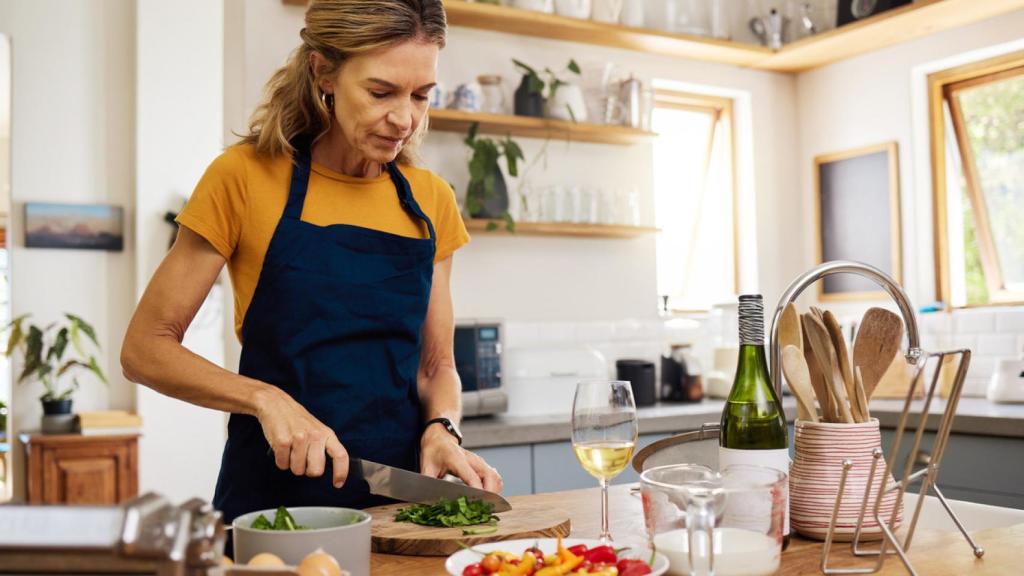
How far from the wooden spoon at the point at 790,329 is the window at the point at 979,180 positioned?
3.10 metres

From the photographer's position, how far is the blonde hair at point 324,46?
1.60 meters

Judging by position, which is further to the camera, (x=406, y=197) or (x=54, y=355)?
(x=54, y=355)

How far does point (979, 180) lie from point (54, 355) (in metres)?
4.49

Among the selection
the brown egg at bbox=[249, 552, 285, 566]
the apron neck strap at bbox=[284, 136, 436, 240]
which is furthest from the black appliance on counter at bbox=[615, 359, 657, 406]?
the brown egg at bbox=[249, 552, 285, 566]

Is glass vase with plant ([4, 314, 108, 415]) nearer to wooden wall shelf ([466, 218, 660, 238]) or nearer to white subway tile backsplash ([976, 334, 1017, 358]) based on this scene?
wooden wall shelf ([466, 218, 660, 238])

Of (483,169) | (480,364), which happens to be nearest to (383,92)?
(480,364)

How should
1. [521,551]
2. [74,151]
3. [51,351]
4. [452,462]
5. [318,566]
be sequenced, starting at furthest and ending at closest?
1. [74,151]
2. [51,351]
3. [452,462]
4. [521,551]
5. [318,566]

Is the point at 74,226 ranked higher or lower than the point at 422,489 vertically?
higher

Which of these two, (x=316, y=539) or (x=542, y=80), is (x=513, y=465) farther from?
(x=316, y=539)

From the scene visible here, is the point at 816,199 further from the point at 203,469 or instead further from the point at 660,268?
the point at 203,469

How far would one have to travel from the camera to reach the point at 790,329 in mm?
1385

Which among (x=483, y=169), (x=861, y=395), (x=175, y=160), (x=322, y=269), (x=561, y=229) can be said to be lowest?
(x=861, y=395)

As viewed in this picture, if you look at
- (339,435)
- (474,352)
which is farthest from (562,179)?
(339,435)

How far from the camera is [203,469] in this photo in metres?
5.25
